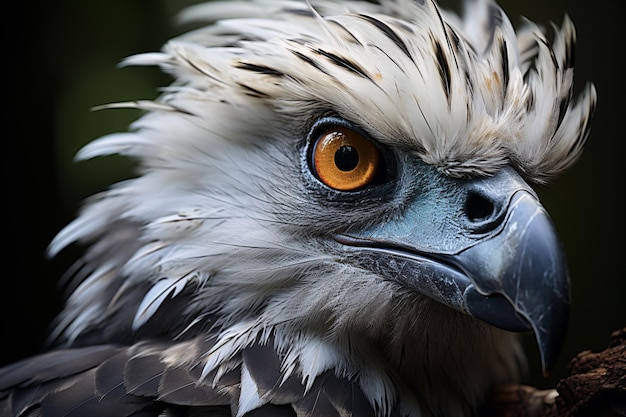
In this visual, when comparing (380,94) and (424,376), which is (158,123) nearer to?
(380,94)

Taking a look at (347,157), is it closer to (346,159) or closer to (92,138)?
(346,159)

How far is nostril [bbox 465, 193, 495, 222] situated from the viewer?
161 centimetres

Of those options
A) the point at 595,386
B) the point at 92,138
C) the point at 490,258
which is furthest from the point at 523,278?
the point at 92,138

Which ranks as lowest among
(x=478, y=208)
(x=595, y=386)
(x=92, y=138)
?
(x=595, y=386)

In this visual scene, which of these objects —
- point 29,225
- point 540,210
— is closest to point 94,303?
point 540,210

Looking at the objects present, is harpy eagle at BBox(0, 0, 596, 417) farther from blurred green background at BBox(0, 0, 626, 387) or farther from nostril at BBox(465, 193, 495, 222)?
blurred green background at BBox(0, 0, 626, 387)

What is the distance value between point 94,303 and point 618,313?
10.2ft

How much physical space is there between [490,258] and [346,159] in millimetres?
463

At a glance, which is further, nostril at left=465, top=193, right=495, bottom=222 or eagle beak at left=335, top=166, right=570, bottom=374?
nostril at left=465, top=193, right=495, bottom=222

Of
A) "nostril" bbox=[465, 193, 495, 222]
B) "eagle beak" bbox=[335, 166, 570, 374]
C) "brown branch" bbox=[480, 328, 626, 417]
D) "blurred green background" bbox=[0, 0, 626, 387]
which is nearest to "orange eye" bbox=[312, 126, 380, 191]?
"eagle beak" bbox=[335, 166, 570, 374]

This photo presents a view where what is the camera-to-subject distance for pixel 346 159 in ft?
5.87

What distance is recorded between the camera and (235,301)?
1864mm

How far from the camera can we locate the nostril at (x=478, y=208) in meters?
1.61

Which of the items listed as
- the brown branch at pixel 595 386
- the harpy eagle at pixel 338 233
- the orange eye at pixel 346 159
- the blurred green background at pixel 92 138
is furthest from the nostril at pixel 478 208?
the blurred green background at pixel 92 138
